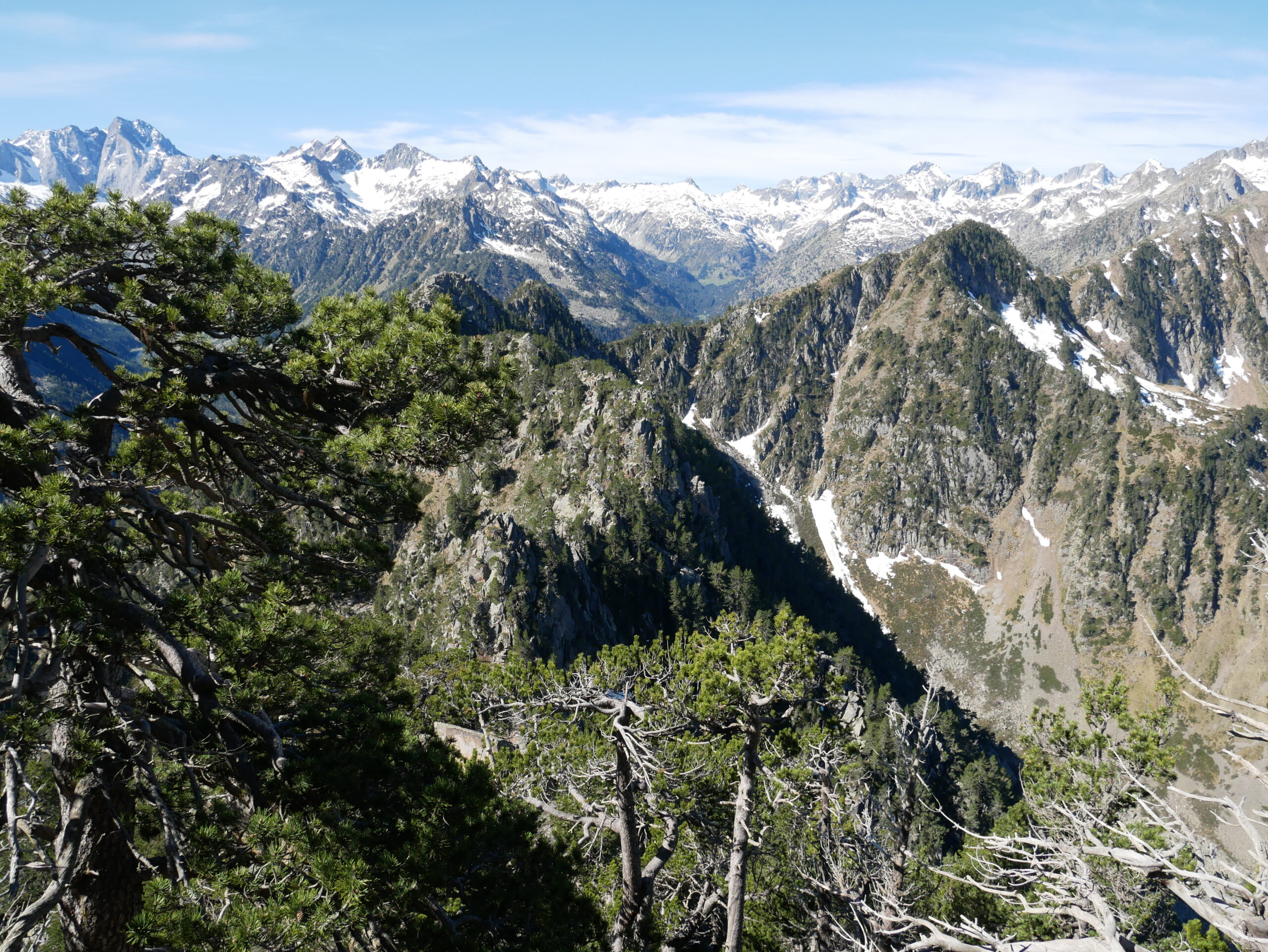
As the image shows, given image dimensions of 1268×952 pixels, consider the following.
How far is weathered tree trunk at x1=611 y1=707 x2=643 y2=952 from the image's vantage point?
503 inches

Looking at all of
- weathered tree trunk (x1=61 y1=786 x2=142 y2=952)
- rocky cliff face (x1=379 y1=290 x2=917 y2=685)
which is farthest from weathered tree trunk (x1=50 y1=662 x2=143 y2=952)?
rocky cliff face (x1=379 y1=290 x2=917 y2=685)

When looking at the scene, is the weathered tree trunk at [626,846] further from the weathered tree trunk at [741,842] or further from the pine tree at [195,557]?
the pine tree at [195,557]

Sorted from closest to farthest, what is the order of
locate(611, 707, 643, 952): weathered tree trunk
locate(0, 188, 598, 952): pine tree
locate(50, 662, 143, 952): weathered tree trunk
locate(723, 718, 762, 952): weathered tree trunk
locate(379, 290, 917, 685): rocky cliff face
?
locate(0, 188, 598, 952): pine tree
locate(50, 662, 143, 952): weathered tree trunk
locate(611, 707, 643, 952): weathered tree trunk
locate(723, 718, 762, 952): weathered tree trunk
locate(379, 290, 917, 685): rocky cliff face

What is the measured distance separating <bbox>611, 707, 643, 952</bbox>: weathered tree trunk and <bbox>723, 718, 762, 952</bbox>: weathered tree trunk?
198cm

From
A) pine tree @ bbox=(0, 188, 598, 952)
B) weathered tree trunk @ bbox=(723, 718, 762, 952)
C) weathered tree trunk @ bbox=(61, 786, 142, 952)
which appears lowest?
weathered tree trunk @ bbox=(723, 718, 762, 952)

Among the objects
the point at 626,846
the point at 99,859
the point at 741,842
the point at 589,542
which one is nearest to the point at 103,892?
the point at 99,859

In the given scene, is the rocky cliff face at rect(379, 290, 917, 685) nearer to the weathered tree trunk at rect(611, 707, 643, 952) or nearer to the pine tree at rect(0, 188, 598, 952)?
the pine tree at rect(0, 188, 598, 952)

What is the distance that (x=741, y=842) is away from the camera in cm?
1361

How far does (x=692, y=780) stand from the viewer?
14.1 meters

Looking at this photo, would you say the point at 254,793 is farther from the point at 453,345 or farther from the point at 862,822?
the point at 862,822

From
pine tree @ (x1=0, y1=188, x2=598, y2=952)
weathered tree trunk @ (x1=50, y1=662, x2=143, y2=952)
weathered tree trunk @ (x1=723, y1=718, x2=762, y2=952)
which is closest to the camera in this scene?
pine tree @ (x1=0, y1=188, x2=598, y2=952)

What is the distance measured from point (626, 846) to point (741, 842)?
2.50 metres

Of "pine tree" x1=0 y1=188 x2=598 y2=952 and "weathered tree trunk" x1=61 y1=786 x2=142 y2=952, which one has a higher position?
"pine tree" x1=0 y1=188 x2=598 y2=952

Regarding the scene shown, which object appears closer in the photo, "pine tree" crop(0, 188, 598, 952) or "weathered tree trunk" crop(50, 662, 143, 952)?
"pine tree" crop(0, 188, 598, 952)
